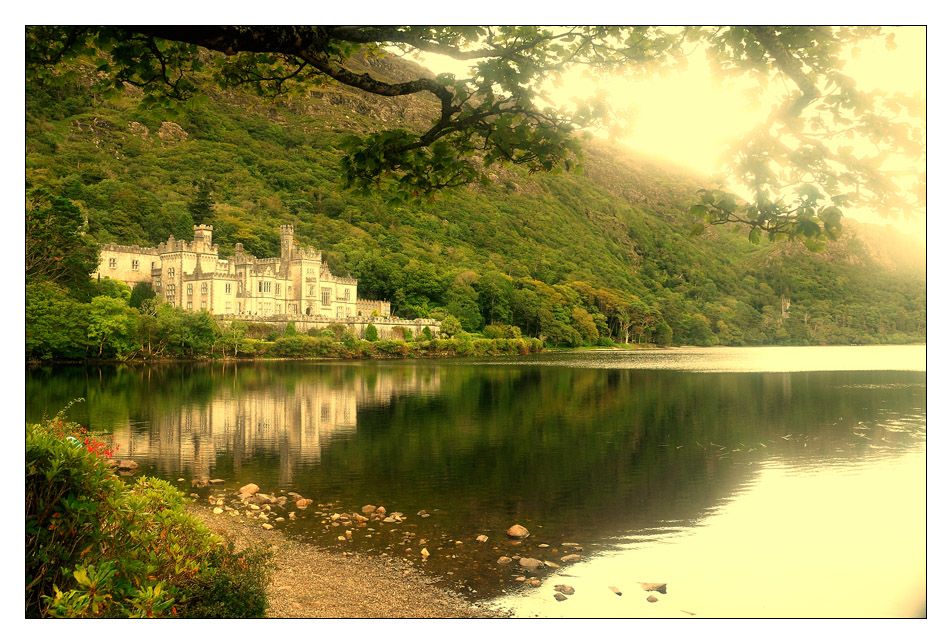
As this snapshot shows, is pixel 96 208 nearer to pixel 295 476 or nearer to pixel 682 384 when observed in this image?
pixel 682 384

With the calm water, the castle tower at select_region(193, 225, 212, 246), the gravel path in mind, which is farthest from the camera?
the castle tower at select_region(193, 225, 212, 246)

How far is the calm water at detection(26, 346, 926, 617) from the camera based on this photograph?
5.62 meters

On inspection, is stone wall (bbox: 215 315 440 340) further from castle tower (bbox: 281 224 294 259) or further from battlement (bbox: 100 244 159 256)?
battlement (bbox: 100 244 159 256)

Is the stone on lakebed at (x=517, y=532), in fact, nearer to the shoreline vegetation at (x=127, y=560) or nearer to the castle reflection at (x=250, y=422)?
the shoreline vegetation at (x=127, y=560)

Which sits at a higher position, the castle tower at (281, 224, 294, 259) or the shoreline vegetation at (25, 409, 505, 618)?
the castle tower at (281, 224, 294, 259)

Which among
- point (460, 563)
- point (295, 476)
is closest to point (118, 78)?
point (460, 563)

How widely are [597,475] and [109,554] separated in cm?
741

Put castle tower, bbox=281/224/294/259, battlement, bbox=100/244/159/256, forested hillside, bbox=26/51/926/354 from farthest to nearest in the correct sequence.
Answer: castle tower, bbox=281/224/294/259 → battlement, bbox=100/244/159/256 → forested hillside, bbox=26/51/926/354

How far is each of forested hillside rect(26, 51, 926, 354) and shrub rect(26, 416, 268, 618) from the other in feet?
7.89

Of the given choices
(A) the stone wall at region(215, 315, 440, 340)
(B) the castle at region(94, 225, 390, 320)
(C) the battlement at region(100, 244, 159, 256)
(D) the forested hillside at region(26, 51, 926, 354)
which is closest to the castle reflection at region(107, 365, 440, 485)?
(D) the forested hillside at region(26, 51, 926, 354)

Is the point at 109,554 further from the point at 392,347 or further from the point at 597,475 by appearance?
the point at 392,347

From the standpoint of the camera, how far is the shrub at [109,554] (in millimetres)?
3027

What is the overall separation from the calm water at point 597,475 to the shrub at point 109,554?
80.5 inches

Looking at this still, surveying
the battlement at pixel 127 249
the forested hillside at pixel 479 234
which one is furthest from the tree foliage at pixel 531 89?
the battlement at pixel 127 249
